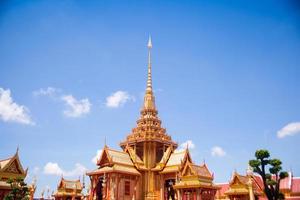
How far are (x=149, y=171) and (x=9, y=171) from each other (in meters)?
18.0

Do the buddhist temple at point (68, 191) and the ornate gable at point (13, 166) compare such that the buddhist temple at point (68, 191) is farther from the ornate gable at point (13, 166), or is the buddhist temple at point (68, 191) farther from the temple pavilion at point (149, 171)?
the ornate gable at point (13, 166)

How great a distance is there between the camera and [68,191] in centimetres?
5378

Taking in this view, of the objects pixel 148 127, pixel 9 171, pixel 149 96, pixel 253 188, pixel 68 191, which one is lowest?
pixel 68 191

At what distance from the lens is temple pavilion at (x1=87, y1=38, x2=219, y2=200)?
127 feet

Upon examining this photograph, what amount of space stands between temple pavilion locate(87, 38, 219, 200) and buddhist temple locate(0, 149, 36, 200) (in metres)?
8.75

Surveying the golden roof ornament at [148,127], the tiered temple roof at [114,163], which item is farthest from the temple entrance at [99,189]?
the golden roof ornament at [148,127]

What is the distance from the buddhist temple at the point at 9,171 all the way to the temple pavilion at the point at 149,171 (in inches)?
345

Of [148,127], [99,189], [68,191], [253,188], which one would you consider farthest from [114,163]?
[253,188]

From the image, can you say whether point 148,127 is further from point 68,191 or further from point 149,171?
point 68,191

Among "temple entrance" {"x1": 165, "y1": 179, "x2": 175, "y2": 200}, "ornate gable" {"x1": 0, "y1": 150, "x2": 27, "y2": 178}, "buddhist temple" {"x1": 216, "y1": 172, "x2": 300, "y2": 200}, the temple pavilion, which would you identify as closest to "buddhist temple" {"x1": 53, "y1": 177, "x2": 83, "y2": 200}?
the temple pavilion

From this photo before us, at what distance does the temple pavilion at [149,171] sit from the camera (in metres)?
38.8

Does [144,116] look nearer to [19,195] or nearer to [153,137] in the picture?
[153,137]

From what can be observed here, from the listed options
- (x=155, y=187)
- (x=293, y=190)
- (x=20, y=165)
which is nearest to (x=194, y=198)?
(x=155, y=187)

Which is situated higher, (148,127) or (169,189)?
(148,127)
